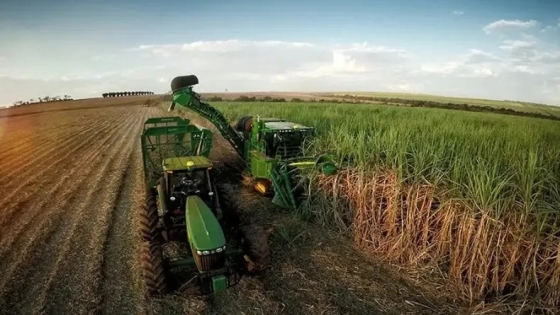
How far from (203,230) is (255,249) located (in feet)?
3.30

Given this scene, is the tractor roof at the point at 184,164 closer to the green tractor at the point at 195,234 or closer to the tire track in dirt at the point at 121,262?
the green tractor at the point at 195,234

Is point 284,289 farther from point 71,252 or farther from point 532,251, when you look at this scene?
point 71,252

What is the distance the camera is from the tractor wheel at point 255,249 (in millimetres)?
5949

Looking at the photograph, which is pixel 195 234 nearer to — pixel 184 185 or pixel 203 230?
pixel 203 230

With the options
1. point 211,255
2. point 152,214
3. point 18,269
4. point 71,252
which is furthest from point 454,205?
point 18,269

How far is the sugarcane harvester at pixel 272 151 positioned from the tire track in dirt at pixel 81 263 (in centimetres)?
354

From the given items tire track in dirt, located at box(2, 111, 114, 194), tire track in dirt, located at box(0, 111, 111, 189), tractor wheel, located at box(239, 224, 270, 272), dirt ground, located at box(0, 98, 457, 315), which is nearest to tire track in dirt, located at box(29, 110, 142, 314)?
dirt ground, located at box(0, 98, 457, 315)

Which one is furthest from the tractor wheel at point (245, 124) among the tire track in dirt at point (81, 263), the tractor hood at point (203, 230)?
the tractor hood at point (203, 230)

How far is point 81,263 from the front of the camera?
21.9 feet

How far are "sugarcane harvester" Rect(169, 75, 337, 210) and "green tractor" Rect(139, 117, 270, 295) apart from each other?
2093mm

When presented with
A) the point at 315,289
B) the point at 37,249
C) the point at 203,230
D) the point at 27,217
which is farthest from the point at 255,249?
the point at 27,217

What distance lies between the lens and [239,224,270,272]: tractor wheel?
5.95m

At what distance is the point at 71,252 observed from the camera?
711 cm

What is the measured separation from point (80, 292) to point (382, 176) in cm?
580
